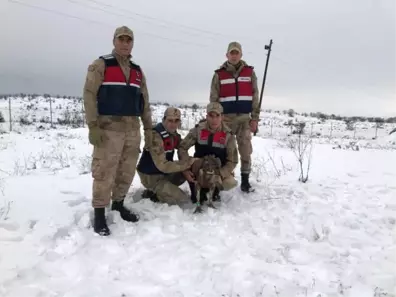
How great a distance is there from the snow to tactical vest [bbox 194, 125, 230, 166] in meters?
0.76

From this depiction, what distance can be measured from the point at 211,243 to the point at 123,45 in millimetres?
2589

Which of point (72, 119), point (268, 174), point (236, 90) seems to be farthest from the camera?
point (72, 119)

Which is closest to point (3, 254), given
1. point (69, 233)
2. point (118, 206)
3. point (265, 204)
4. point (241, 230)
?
point (69, 233)

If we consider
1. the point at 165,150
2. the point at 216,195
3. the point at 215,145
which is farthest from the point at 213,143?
the point at 216,195

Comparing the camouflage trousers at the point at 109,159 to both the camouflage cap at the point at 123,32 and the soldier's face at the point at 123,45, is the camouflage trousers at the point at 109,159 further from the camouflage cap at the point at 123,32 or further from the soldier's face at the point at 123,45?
the camouflage cap at the point at 123,32

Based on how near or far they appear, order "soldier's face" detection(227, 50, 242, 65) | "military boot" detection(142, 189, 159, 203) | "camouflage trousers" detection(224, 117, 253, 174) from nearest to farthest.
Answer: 1. "military boot" detection(142, 189, 159, 203)
2. "soldier's face" detection(227, 50, 242, 65)
3. "camouflage trousers" detection(224, 117, 253, 174)

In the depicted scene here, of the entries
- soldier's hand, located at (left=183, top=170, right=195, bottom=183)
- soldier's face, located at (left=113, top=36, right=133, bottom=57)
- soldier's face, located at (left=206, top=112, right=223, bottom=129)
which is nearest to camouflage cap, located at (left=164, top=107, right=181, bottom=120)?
soldier's face, located at (left=206, top=112, right=223, bottom=129)

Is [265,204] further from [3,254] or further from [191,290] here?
[3,254]

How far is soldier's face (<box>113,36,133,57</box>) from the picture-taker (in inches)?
163

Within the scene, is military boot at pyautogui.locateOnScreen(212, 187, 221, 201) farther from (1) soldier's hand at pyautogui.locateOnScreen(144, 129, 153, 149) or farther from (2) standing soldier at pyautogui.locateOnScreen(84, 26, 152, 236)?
(2) standing soldier at pyautogui.locateOnScreen(84, 26, 152, 236)

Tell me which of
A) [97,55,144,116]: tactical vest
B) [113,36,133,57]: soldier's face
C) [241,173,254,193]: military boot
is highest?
[113,36,133,57]: soldier's face

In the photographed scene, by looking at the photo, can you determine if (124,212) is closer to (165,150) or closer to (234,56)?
(165,150)

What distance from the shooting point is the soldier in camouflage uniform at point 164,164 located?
488 centimetres

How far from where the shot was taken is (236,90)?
5.49 meters
